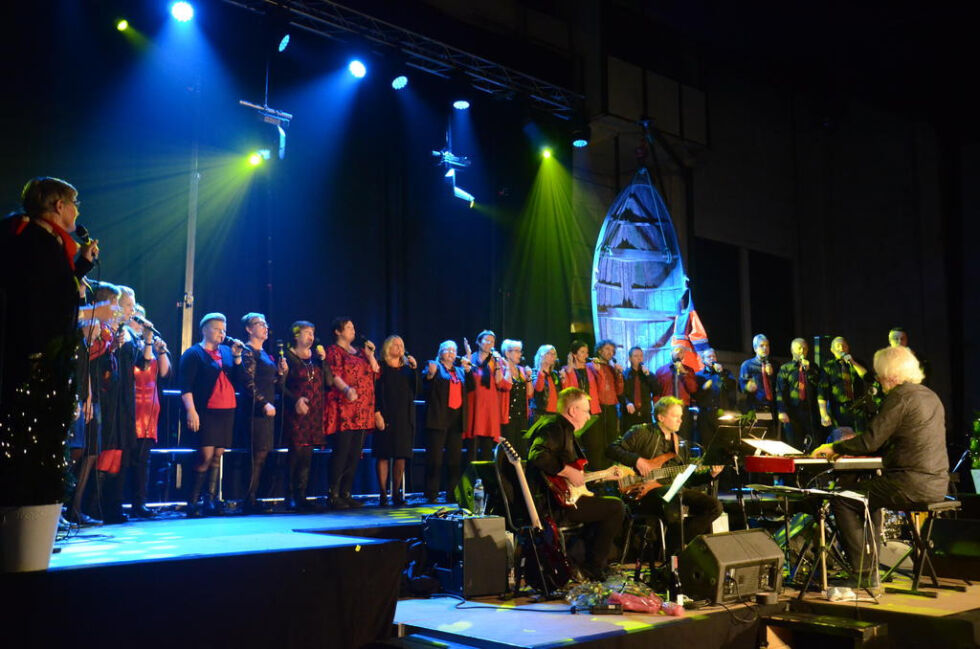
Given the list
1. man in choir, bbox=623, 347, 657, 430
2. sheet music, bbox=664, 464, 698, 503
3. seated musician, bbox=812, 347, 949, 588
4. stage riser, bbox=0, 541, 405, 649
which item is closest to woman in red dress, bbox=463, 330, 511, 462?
man in choir, bbox=623, 347, 657, 430

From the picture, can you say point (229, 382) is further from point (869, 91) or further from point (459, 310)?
point (869, 91)

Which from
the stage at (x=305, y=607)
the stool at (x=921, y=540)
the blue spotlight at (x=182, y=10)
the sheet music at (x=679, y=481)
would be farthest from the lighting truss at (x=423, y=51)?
the stool at (x=921, y=540)

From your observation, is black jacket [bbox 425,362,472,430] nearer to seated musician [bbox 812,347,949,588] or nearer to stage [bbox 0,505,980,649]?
stage [bbox 0,505,980,649]

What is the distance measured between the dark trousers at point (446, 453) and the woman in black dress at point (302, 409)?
120 centimetres

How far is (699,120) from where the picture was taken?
520 inches

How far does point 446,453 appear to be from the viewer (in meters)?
8.54

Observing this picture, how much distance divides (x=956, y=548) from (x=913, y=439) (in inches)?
53.2

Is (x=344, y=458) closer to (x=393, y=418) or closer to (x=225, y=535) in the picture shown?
(x=393, y=418)

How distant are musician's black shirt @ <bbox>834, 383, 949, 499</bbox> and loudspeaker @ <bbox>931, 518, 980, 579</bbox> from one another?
0.95 metres

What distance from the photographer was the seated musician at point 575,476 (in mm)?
5641

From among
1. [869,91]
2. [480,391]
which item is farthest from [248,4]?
[869,91]

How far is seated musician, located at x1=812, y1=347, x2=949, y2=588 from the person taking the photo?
17.9 ft

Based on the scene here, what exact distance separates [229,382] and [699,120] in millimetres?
9059

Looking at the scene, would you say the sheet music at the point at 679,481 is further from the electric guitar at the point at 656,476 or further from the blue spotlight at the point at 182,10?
the blue spotlight at the point at 182,10
